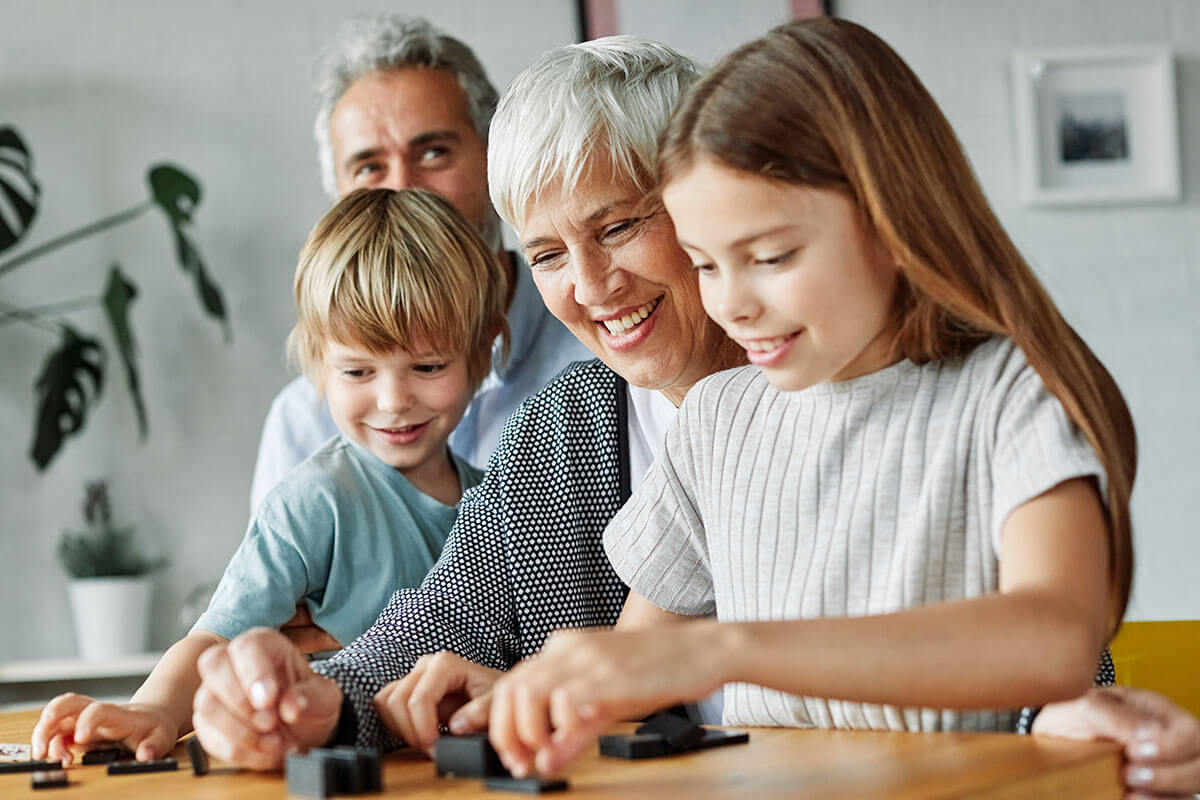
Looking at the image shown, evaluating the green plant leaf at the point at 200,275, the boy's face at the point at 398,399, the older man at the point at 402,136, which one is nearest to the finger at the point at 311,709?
the boy's face at the point at 398,399

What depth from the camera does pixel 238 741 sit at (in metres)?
0.83

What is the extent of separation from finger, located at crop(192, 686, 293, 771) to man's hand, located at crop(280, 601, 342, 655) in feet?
2.02

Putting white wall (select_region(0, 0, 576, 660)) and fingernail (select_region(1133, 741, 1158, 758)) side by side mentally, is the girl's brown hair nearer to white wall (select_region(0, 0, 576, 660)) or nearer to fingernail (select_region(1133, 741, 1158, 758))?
fingernail (select_region(1133, 741, 1158, 758))

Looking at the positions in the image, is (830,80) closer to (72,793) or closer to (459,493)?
(72,793)

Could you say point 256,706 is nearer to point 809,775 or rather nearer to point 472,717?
point 472,717

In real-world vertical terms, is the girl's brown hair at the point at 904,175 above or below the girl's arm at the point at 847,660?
above

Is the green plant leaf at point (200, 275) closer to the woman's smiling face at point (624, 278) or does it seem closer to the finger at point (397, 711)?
the woman's smiling face at point (624, 278)

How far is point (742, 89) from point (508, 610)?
0.55 m

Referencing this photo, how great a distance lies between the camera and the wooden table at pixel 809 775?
67 cm

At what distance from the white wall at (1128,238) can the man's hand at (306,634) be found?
2.47 m

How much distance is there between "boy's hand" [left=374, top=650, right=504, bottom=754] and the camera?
91 cm

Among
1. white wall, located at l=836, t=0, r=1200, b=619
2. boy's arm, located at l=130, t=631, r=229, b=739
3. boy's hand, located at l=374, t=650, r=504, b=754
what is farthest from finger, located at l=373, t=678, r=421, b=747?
white wall, located at l=836, t=0, r=1200, b=619

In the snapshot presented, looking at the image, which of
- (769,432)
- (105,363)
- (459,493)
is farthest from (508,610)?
(105,363)

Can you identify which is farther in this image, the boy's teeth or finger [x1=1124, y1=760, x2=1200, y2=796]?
the boy's teeth
